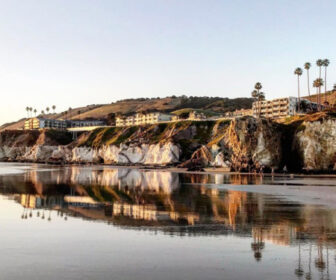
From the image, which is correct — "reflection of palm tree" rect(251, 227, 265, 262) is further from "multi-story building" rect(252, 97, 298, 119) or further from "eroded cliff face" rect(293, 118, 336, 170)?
"multi-story building" rect(252, 97, 298, 119)

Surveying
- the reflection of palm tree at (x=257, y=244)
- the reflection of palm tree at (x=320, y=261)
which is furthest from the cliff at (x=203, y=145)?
the reflection of palm tree at (x=320, y=261)

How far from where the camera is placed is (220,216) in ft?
86.0

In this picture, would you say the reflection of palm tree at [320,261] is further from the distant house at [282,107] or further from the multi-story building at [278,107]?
the multi-story building at [278,107]

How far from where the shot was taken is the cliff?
8231 centimetres

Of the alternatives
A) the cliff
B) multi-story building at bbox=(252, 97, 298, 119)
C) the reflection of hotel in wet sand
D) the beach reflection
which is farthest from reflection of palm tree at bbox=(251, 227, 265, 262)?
multi-story building at bbox=(252, 97, 298, 119)

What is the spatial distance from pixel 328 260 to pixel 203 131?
121 m

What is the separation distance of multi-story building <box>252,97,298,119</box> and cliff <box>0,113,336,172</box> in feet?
117

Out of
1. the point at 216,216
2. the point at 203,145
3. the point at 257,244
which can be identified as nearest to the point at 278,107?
the point at 203,145

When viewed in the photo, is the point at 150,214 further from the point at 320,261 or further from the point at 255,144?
the point at 255,144

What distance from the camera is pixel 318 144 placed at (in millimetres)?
80812

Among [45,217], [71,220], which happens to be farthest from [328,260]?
[45,217]

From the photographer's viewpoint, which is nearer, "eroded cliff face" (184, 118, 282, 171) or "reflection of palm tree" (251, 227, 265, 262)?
"reflection of palm tree" (251, 227, 265, 262)

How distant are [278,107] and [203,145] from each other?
60.3 m

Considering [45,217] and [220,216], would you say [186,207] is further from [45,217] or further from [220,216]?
[45,217]
